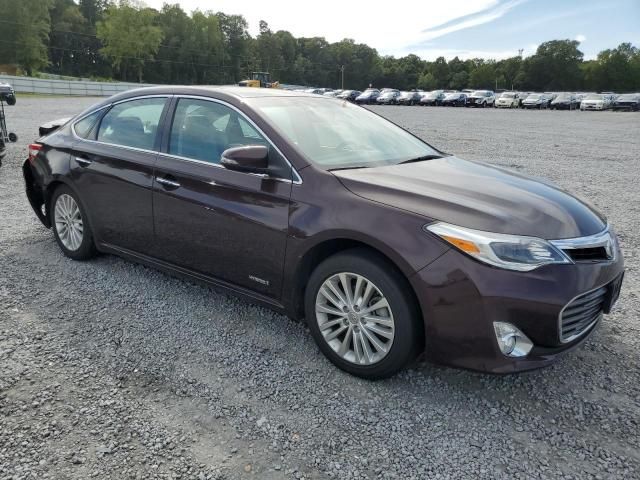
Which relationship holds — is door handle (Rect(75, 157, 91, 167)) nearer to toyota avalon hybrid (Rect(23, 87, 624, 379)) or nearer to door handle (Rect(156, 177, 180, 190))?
toyota avalon hybrid (Rect(23, 87, 624, 379))

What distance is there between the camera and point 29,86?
152 ft

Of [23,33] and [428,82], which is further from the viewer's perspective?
[428,82]

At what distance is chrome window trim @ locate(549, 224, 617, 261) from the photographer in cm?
272

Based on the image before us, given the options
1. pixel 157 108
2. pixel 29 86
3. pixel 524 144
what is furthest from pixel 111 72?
pixel 157 108

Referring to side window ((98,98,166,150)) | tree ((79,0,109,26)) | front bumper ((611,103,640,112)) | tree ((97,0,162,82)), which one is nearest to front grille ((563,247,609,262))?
side window ((98,98,166,150))

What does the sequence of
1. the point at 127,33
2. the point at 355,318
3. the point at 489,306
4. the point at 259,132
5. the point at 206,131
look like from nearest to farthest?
the point at 489,306
the point at 355,318
the point at 259,132
the point at 206,131
the point at 127,33

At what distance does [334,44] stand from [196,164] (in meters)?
156

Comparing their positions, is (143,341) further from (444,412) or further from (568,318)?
(568,318)

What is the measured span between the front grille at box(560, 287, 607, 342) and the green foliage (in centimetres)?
9112

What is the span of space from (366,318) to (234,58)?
5128 inches

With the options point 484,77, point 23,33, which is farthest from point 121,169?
point 484,77

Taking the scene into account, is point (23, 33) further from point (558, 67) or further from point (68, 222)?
point (558, 67)

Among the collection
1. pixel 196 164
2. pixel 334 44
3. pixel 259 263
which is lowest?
pixel 259 263

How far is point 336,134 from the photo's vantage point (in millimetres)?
3775
